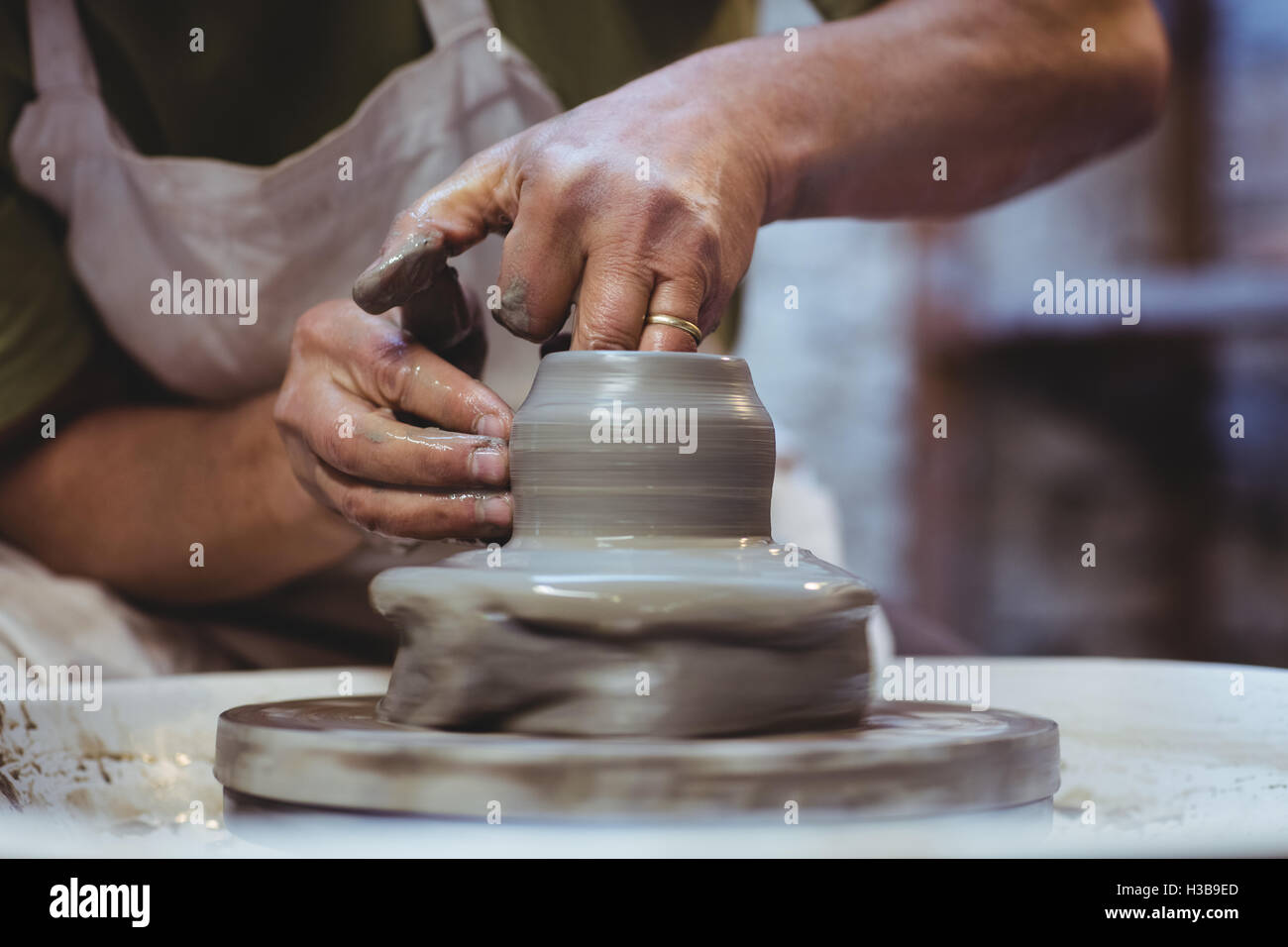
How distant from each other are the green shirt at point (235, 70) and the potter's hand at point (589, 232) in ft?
1.55

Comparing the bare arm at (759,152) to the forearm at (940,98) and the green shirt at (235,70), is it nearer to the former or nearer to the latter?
the forearm at (940,98)

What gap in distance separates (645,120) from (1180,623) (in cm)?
240

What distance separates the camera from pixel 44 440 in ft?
4.09

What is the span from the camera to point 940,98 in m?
1.04

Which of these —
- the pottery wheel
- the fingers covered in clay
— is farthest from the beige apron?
the pottery wheel

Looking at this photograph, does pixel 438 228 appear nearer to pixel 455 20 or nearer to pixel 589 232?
pixel 589 232

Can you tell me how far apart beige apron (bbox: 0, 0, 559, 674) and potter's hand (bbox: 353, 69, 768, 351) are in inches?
16.4

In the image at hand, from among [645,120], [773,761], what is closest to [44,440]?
[645,120]

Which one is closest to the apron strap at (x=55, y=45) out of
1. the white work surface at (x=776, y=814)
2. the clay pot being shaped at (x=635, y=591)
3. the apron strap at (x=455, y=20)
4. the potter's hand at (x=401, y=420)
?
the apron strap at (x=455, y=20)

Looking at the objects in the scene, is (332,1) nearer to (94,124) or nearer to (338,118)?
(338,118)

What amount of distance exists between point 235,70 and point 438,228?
56cm

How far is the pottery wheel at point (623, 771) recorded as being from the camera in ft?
1.65

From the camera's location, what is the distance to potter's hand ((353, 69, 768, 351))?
2.15 ft

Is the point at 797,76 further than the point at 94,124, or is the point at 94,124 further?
the point at 94,124
